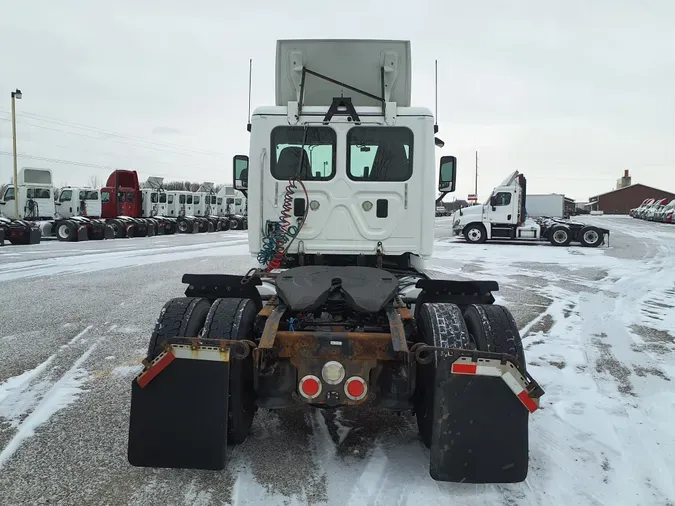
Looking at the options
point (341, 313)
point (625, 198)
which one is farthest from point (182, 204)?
point (625, 198)

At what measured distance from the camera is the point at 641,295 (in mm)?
11328

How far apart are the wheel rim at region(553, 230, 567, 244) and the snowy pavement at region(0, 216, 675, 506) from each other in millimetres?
16990

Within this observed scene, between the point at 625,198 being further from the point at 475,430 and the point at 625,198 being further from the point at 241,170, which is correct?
the point at 475,430

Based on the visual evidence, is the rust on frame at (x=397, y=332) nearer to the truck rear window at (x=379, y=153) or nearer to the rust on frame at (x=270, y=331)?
the rust on frame at (x=270, y=331)

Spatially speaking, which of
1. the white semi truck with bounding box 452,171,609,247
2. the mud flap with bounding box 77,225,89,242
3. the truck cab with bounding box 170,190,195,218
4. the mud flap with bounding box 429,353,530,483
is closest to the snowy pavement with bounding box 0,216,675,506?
the mud flap with bounding box 429,353,530,483

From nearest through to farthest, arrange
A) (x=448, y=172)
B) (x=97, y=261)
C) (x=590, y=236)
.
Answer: (x=448, y=172) → (x=97, y=261) → (x=590, y=236)

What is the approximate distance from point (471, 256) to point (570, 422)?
15.4 m

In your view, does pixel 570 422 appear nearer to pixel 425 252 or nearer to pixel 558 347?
pixel 425 252

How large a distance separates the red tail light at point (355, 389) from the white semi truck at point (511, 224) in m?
24.1

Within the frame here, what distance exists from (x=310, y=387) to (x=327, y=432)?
1055 millimetres

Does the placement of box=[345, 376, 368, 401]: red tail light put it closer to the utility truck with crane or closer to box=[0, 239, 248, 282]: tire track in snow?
the utility truck with crane

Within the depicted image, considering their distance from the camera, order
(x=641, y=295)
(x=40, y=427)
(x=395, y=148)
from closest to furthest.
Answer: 1. (x=40, y=427)
2. (x=395, y=148)
3. (x=641, y=295)

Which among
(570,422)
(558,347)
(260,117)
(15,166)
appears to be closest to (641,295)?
(558,347)

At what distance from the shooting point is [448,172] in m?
5.67
